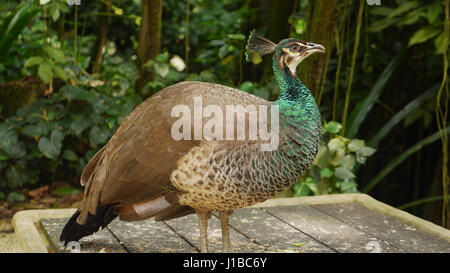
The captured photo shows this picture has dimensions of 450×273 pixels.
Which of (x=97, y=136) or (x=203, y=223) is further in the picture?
(x=97, y=136)

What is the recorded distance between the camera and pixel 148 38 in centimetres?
436

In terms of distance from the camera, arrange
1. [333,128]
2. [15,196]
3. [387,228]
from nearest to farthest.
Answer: [387,228] < [333,128] < [15,196]

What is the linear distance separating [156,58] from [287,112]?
1875 mm

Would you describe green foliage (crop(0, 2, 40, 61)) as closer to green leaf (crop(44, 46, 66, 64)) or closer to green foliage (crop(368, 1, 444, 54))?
green leaf (crop(44, 46, 66, 64))

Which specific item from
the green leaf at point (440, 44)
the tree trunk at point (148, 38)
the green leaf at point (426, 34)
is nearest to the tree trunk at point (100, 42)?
the tree trunk at point (148, 38)

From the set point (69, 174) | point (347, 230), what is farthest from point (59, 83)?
point (347, 230)

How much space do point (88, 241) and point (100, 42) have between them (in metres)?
2.97

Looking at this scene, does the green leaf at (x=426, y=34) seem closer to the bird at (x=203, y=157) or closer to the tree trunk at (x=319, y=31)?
the tree trunk at (x=319, y=31)

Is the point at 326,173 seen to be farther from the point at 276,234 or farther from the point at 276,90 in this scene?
the point at 276,234

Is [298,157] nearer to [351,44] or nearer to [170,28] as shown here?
[351,44]

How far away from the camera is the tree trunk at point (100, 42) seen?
5254 millimetres

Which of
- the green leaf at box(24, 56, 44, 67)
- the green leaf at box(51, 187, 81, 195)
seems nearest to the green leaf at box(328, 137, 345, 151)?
the green leaf at box(51, 187, 81, 195)

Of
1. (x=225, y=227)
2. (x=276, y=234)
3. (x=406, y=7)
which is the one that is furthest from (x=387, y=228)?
(x=406, y=7)

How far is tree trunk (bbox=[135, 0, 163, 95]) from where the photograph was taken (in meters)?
4.28
